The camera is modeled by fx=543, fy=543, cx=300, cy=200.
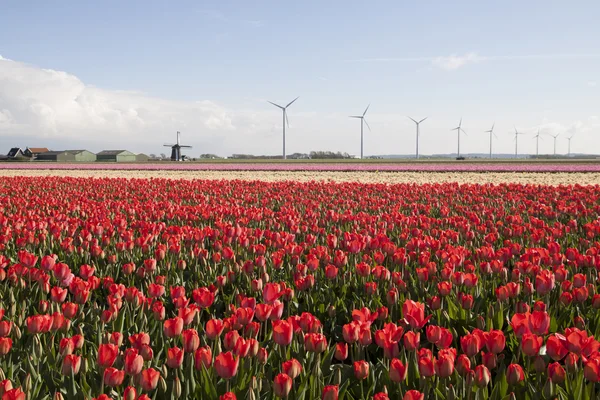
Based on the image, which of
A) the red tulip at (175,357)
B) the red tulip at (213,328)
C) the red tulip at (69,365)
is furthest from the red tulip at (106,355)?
the red tulip at (213,328)

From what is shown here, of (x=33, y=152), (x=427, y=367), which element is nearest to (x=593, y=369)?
(x=427, y=367)

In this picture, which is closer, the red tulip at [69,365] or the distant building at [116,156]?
the red tulip at [69,365]

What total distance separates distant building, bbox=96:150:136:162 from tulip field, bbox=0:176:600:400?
118 m

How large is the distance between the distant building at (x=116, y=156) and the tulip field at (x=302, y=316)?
4660 inches

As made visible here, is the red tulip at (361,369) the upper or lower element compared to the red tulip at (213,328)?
lower

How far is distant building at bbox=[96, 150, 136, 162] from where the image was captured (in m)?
121

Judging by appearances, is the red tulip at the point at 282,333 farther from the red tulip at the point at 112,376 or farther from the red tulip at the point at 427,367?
the red tulip at the point at 112,376

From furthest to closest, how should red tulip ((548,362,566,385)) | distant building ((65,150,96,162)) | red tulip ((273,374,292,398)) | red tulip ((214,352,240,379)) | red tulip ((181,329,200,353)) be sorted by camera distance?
distant building ((65,150,96,162)) → red tulip ((181,329,200,353)) → red tulip ((548,362,566,385)) → red tulip ((214,352,240,379)) → red tulip ((273,374,292,398))

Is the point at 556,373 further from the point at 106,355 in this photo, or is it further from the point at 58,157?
the point at 58,157

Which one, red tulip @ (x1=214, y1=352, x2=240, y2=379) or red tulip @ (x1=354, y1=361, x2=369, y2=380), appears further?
red tulip @ (x1=354, y1=361, x2=369, y2=380)

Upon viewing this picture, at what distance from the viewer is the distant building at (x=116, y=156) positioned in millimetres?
121375

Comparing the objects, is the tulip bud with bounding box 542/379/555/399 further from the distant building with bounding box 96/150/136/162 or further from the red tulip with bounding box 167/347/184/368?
the distant building with bounding box 96/150/136/162

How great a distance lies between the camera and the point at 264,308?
336 cm

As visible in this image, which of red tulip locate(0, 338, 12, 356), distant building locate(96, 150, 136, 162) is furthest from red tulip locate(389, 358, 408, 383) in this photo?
distant building locate(96, 150, 136, 162)
